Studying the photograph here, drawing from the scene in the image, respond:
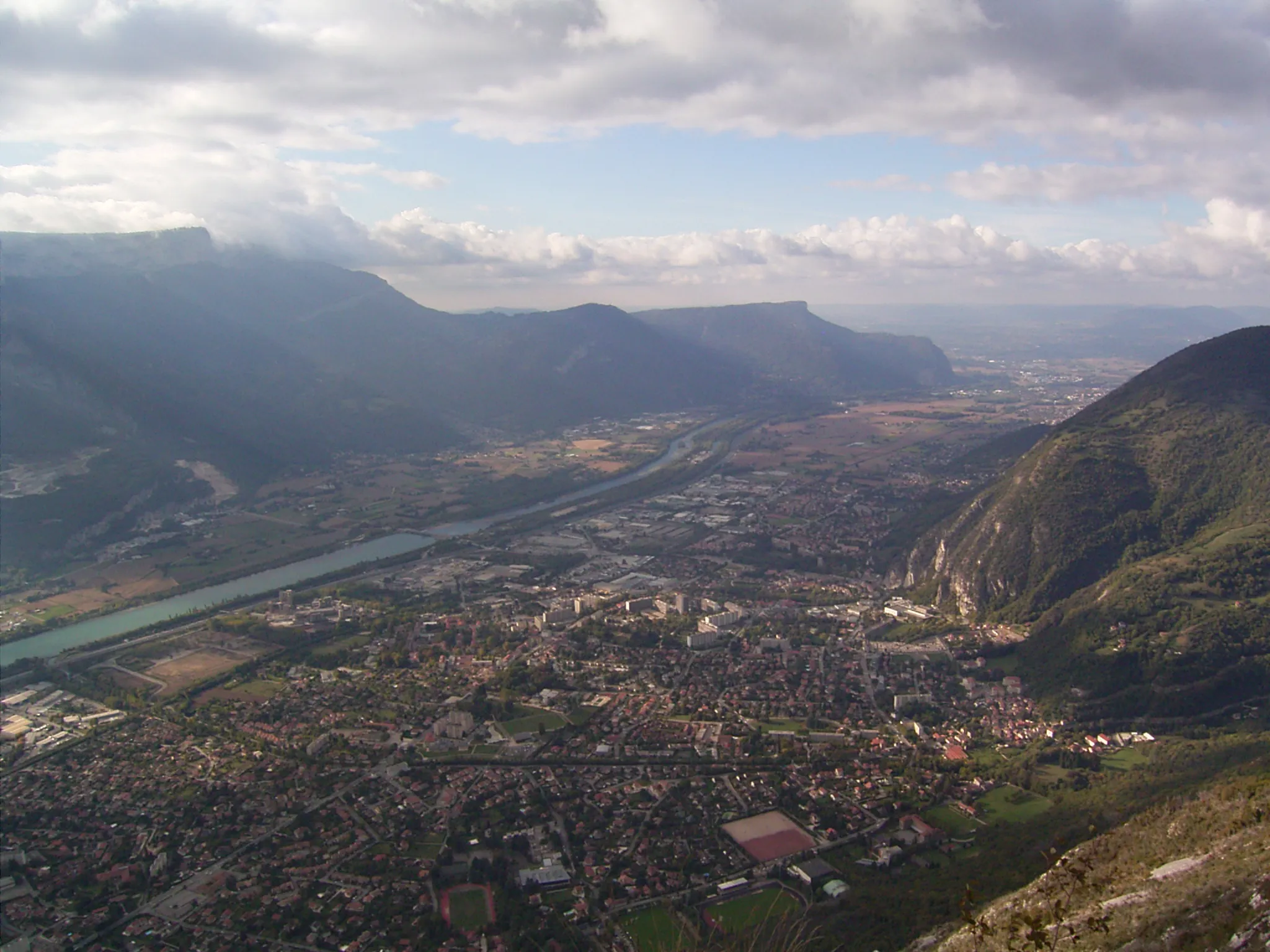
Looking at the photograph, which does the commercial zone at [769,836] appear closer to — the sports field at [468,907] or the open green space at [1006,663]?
the sports field at [468,907]

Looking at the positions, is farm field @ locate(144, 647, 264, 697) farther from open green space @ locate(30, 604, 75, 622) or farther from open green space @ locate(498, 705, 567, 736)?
open green space @ locate(498, 705, 567, 736)

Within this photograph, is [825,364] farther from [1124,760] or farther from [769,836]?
[769,836]

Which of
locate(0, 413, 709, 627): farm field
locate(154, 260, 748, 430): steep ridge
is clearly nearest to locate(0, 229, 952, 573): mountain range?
locate(154, 260, 748, 430): steep ridge

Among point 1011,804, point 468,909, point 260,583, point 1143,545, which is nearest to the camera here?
point 468,909

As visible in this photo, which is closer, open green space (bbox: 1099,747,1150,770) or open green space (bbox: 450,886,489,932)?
open green space (bbox: 450,886,489,932)

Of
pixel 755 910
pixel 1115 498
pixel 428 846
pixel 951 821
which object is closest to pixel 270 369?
pixel 1115 498

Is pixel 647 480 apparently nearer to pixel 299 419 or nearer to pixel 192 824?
pixel 299 419
